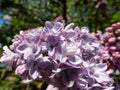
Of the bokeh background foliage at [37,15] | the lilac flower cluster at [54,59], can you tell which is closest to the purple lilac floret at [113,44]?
the bokeh background foliage at [37,15]

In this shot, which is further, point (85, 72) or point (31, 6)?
point (31, 6)

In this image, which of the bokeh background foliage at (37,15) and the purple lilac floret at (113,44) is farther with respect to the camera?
the bokeh background foliage at (37,15)

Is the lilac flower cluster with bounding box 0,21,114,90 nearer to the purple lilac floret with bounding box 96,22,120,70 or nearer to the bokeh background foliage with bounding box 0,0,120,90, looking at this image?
the purple lilac floret with bounding box 96,22,120,70

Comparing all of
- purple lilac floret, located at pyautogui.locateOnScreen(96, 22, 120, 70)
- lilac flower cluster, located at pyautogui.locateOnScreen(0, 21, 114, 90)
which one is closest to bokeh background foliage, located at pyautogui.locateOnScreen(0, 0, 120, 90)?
purple lilac floret, located at pyautogui.locateOnScreen(96, 22, 120, 70)

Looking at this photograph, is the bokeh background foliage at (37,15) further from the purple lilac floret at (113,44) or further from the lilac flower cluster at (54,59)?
the lilac flower cluster at (54,59)

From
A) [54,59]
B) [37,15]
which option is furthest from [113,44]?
[54,59]

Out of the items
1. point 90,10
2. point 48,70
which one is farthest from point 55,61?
point 90,10

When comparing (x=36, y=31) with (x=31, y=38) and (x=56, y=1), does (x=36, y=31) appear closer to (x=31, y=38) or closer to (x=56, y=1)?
(x=31, y=38)
